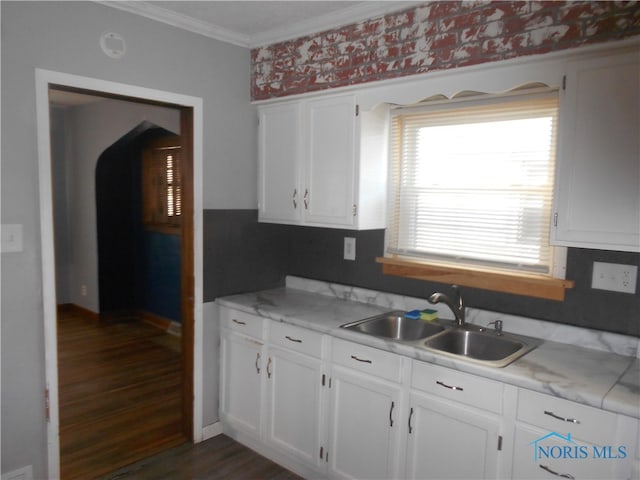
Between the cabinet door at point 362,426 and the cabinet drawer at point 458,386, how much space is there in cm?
15

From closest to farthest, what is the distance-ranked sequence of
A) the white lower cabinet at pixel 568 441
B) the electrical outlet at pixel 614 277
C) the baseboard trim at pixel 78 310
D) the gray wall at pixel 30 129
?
the white lower cabinet at pixel 568 441
the electrical outlet at pixel 614 277
the gray wall at pixel 30 129
the baseboard trim at pixel 78 310

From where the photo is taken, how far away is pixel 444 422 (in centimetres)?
206

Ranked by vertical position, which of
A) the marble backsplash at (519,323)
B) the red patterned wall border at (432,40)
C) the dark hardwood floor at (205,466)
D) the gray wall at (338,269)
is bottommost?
the dark hardwood floor at (205,466)

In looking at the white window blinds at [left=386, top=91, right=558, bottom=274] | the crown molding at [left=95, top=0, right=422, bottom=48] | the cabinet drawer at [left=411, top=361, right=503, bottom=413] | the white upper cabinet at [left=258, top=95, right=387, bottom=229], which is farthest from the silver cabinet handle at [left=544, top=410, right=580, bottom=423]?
the crown molding at [left=95, top=0, right=422, bottom=48]

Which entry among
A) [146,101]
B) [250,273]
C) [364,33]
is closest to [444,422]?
[250,273]

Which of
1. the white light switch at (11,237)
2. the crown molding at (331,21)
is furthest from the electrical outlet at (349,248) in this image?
the white light switch at (11,237)

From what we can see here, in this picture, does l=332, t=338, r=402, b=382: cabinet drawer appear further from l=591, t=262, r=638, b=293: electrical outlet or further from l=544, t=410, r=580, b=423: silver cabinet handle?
l=591, t=262, r=638, b=293: electrical outlet

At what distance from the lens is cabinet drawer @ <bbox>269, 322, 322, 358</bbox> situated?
254 centimetres

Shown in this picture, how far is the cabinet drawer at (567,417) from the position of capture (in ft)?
5.46

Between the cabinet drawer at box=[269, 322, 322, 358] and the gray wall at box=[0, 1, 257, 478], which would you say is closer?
the gray wall at box=[0, 1, 257, 478]

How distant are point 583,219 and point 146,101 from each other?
2.26 m

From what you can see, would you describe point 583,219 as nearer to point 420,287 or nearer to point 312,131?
point 420,287

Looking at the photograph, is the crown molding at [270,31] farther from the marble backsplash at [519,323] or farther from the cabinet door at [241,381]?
the cabinet door at [241,381]

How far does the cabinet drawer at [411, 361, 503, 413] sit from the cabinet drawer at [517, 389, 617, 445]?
0.10 metres
